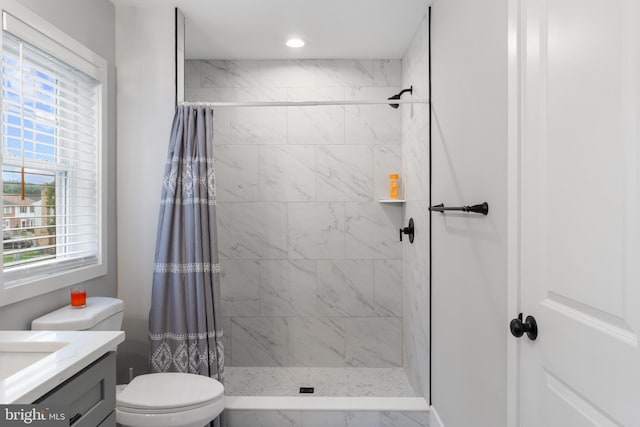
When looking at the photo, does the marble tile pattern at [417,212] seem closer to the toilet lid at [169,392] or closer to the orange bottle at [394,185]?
the orange bottle at [394,185]

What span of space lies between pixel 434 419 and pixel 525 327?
1.37 metres

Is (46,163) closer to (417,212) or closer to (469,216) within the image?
(469,216)

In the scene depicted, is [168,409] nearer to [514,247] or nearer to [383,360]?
[514,247]

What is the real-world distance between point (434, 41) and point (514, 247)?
153cm

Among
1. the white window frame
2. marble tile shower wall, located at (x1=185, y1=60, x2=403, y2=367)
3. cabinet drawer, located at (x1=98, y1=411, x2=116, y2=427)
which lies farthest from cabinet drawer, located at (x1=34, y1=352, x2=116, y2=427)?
marble tile shower wall, located at (x1=185, y1=60, x2=403, y2=367)

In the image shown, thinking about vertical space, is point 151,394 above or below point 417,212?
below

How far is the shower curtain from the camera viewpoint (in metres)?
2.40

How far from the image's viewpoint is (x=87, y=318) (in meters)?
1.93

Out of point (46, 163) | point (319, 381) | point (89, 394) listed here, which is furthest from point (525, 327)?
point (319, 381)

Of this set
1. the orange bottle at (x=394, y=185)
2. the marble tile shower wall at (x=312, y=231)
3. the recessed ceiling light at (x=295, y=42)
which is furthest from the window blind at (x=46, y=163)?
the orange bottle at (x=394, y=185)

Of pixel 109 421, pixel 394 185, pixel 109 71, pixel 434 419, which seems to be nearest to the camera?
pixel 109 421

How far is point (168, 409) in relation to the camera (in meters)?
1.85

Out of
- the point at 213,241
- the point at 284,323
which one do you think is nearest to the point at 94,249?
the point at 213,241

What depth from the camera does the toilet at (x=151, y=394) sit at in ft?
6.05
